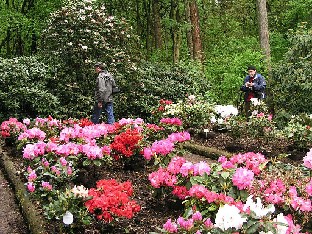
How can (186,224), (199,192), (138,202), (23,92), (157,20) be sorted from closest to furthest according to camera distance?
(186,224), (199,192), (138,202), (23,92), (157,20)

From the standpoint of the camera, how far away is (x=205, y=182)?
491 centimetres

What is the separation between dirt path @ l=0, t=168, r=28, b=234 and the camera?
17.6ft

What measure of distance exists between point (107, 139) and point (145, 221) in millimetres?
2762

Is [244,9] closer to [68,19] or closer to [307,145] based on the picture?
[68,19]

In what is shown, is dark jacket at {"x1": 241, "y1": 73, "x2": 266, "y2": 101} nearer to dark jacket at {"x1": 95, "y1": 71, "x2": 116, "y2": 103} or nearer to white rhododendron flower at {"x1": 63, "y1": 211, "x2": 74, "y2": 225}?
dark jacket at {"x1": 95, "y1": 71, "x2": 116, "y2": 103}

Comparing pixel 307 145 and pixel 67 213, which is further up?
pixel 67 213

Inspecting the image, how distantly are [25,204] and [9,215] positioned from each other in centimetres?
24

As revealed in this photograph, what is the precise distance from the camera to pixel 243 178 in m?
4.48

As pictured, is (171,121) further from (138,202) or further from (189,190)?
(189,190)

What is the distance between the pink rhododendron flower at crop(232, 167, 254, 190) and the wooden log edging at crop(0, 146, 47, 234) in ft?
6.71

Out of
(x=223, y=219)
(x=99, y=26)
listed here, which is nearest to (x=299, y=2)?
(x=99, y=26)

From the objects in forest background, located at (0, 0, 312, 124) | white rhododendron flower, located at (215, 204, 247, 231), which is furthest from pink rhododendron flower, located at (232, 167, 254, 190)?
forest background, located at (0, 0, 312, 124)

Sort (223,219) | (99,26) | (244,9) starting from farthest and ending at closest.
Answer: (244,9) < (99,26) < (223,219)

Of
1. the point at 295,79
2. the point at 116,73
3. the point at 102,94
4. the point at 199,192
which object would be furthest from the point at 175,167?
the point at 116,73
